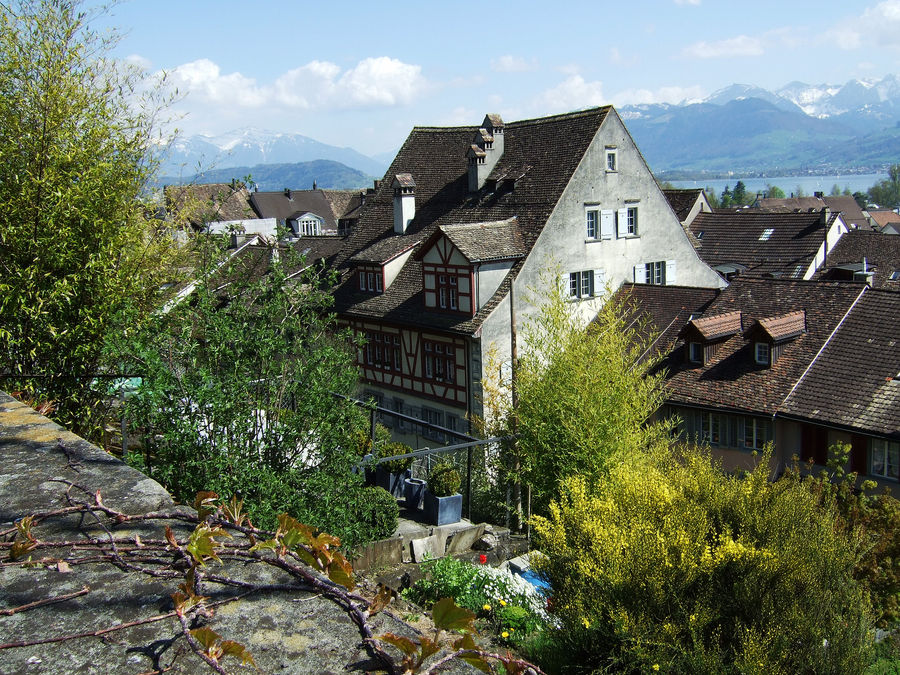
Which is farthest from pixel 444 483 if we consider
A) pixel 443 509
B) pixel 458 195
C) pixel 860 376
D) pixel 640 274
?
pixel 458 195

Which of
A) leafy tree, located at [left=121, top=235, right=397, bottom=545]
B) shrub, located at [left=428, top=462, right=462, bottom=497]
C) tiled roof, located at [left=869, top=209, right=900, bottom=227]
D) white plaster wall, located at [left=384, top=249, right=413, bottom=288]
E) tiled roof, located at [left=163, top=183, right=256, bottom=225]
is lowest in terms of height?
shrub, located at [left=428, top=462, right=462, bottom=497]

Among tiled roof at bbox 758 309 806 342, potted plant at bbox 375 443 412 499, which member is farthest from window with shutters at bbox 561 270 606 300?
potted plant at bbox 375 443 412 499

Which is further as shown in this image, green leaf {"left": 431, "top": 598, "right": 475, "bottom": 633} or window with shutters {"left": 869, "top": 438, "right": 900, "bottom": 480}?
window with shutters {"left": 869, "top": 438, "right": 900, "bottom": 480}

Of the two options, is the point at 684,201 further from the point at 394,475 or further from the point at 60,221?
the point at 60,221

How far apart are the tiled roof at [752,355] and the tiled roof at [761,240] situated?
58.6 ft

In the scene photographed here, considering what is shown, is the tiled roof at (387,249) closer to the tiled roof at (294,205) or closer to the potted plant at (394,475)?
the potted plant at (394,475)

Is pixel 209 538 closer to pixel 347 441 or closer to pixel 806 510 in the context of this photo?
pixel 347 441

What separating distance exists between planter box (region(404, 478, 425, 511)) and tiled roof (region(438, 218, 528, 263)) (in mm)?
11402

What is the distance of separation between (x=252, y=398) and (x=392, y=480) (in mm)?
9986

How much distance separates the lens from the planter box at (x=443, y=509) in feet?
53.1

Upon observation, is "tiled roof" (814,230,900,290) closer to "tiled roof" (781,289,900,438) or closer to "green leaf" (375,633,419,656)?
"tiled roof" (781,289,900,438)

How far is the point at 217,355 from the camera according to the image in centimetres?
786

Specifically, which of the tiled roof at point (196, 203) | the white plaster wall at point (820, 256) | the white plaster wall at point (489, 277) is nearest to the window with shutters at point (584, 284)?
the white plaster wall at point (489, 277)

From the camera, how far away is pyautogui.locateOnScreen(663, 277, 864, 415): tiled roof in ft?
83.2
